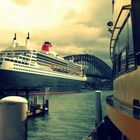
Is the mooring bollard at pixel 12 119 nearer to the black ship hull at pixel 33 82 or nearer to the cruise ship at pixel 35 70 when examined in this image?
the black ship hull at pixel 33 82

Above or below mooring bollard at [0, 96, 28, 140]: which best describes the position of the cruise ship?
above

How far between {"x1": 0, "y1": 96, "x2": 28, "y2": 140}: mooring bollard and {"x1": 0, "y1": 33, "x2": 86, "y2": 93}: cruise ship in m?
63.7

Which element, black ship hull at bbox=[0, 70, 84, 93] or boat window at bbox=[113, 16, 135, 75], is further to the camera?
black ship hull at bbox=[0, 70, 84, 93]

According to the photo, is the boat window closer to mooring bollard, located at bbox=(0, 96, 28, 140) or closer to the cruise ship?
mooring bollard, located at bbox=(0, 96, 28, 140)

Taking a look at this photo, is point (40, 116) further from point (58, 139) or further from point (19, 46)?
point (19, 46)

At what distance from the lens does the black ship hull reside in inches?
3241

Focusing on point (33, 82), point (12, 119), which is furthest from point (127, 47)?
point (33, 82)

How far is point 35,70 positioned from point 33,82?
4.84m

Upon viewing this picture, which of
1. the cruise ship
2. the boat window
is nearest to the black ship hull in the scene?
the cruise ship

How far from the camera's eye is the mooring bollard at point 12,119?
6.29 meters

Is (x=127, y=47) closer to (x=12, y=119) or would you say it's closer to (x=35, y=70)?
(x=12, y=119)

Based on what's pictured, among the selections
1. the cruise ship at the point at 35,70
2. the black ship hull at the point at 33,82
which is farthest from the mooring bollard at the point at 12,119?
the cruise ship at the point at 35,70

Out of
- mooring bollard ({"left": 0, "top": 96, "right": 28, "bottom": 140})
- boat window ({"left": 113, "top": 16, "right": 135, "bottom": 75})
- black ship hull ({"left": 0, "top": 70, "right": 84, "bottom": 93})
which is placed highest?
black ship hull ({"left": 0, "top": 70, "right": 84, "bottom": 93})

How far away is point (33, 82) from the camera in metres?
94.9
